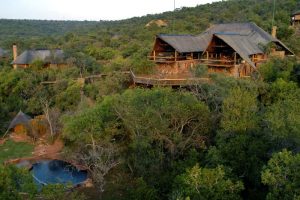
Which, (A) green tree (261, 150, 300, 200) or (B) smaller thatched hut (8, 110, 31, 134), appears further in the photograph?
(B) smaller thatched hut (8, 110, 31, 134)

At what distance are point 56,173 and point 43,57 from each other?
2680cm

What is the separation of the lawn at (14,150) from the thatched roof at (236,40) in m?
14.8

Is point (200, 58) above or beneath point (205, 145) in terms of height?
above

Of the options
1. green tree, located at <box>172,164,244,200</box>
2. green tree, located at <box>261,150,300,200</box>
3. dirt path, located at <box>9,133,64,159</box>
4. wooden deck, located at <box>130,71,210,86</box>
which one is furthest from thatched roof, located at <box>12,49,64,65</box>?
green tree, located at <box>261,150,300,200</box>

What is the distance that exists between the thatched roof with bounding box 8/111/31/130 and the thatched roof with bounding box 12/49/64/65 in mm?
13400

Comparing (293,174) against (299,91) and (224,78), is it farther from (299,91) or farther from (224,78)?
(224,78)

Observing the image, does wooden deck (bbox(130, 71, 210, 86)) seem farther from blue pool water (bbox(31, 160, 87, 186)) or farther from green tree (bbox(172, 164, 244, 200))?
green tree (bbox(172, 164, 244, 200))

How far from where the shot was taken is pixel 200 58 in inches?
1262

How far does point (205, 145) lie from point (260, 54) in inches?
530

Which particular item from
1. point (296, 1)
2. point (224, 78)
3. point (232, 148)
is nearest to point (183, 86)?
point (224, 78)

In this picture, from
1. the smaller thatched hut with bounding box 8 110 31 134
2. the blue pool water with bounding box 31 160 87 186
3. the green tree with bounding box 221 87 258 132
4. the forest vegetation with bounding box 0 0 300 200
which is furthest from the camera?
the smaller thatched hut with bounding box 8 110 31 134

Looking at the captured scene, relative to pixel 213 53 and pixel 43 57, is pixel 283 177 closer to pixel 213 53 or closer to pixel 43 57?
pixel 213 53

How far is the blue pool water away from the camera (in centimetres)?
2444

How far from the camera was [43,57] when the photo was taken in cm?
4919
